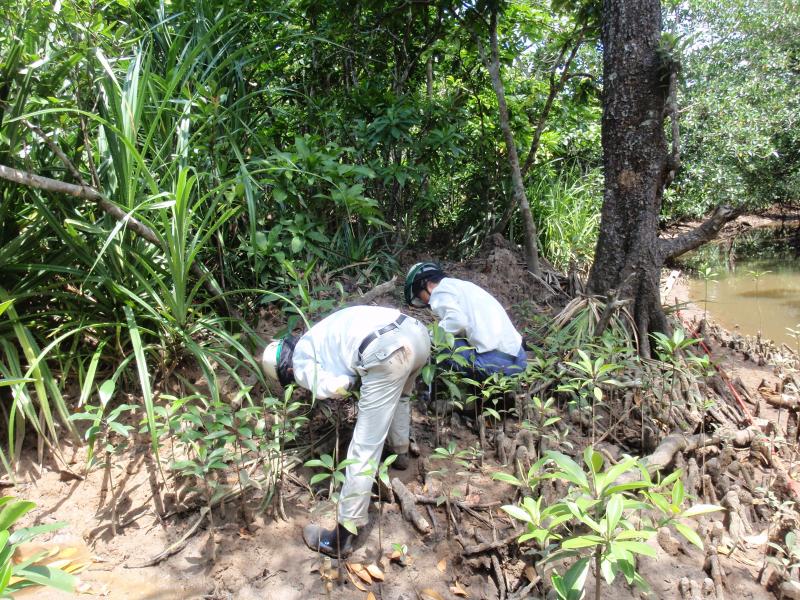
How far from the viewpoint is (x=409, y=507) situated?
2.74m

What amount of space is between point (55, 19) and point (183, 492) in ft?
8.11

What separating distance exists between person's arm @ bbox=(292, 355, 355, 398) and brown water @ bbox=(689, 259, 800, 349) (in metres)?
4.87

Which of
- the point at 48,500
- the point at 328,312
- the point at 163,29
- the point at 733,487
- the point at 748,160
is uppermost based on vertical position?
the point at 163,29

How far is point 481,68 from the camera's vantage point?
19.1 feet

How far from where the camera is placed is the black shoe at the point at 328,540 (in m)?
2.53

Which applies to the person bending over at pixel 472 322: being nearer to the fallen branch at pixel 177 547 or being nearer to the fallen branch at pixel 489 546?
the fallen branch at pixel 489 546

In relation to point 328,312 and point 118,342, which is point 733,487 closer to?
point 328,312

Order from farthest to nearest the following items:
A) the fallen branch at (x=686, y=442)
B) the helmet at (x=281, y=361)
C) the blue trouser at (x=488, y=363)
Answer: the blue trouser at (x=488, y=363) → the fallen branch at (x=686, y=442) → the helmet at (x=281, y=361)

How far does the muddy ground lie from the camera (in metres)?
2.39

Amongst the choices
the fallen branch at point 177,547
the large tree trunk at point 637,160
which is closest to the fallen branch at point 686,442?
the large tree trunk at point 637,160

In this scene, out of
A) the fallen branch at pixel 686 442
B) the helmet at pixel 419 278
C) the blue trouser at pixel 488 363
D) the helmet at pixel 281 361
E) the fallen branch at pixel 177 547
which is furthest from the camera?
the helmet at pixel 419 278

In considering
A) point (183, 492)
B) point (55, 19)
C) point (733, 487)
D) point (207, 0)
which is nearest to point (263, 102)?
point (207, 0)

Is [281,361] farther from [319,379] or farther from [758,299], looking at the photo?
[758,299]

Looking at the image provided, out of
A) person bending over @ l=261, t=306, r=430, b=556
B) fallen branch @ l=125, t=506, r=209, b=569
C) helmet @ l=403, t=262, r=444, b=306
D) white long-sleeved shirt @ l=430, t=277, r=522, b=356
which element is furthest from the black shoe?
helmet @ l=403, t=262, r=444, b=306
